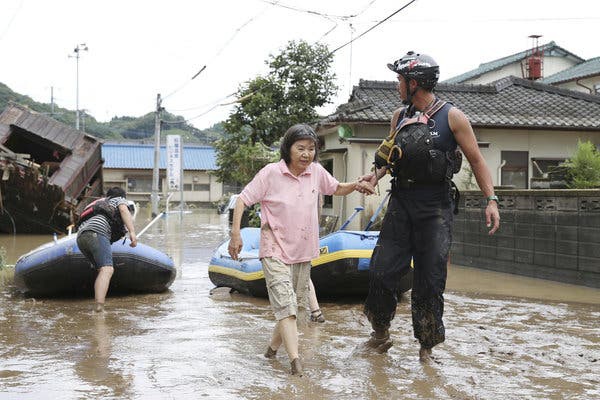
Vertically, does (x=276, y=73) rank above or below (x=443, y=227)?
above

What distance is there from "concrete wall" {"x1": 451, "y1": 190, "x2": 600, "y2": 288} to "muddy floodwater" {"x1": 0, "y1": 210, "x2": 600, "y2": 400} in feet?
2.89

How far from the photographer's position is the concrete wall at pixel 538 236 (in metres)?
10.0

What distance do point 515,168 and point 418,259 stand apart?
14.4 metres

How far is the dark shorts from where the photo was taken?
8148mm

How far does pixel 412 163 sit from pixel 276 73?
24222 mm

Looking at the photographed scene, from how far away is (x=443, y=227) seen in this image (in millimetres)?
5121

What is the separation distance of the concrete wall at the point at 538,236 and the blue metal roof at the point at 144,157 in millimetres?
39521

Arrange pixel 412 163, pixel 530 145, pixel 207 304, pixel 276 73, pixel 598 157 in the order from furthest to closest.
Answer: pixel 276 73
pixel 530 145
pixel 598 157
pixel 207 304
pixel 412 163

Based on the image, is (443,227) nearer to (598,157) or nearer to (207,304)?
(207,304)

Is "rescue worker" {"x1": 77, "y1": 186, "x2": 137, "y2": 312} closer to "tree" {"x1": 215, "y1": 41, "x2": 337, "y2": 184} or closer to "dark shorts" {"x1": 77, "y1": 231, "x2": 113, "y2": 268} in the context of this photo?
"dark shorts" {"x1": 77, "y1": 231, "x2": 113, "y2": 268}

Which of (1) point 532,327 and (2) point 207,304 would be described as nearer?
(1) point 532,327

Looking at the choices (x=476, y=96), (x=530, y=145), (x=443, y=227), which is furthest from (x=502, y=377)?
(x=476, y=96)

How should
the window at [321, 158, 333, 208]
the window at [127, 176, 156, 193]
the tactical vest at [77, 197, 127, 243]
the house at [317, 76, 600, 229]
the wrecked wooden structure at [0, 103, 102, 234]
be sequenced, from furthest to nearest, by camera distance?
1. the window at [127, 176, 156, 193]
2. the window at [321, 158, 333, 208]
3. the wrecked wooden structure at [0, 103, 102, 234]
4. the house at [317, 76, 600, 229]
5. the tactical vest at [77, 197, 127, 243]

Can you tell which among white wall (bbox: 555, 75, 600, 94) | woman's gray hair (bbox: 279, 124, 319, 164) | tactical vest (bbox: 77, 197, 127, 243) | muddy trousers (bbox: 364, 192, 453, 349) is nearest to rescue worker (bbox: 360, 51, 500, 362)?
muddy trousers (bbox: 364, 192, 453, 349)
